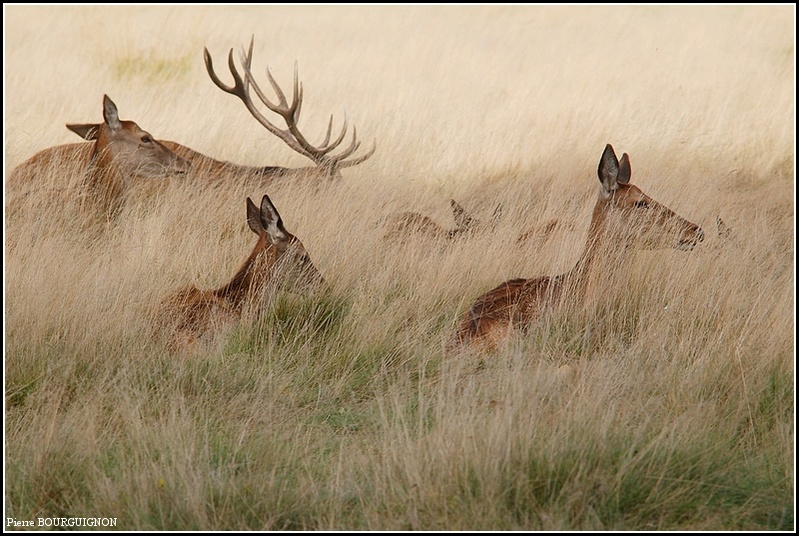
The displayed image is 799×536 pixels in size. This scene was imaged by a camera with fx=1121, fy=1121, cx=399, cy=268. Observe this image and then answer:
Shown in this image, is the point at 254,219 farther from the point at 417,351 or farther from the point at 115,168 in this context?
the point at 115,168

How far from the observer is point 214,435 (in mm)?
4215

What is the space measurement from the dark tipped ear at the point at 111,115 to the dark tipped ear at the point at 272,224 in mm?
2058

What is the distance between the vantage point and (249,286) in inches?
214

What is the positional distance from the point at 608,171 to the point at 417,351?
136 cm

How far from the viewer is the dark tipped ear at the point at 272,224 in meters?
5.59

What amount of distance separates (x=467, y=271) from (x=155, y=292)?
5.36ft

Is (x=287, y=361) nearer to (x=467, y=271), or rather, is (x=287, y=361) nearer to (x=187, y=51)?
(x=467, y=271)

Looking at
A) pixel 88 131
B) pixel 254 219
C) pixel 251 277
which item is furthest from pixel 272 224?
pixel 88 131

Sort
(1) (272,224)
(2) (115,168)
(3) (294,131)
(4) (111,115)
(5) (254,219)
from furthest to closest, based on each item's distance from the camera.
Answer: (3) (294,131) → (2) (115,168) → (4) (111,115) → (5) (254,219) → (1) (272,224)

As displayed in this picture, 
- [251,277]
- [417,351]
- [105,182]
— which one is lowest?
[417,351]

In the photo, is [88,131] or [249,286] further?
[88,131]

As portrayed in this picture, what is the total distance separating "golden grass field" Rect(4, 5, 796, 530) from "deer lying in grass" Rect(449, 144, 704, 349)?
124mm

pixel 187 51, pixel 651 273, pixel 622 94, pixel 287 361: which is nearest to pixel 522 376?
pixel 287 361

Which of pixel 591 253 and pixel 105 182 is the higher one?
pixel 591 253
